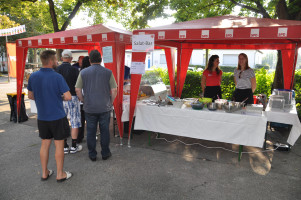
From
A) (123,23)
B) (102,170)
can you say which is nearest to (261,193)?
(102,170)

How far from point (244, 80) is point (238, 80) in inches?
5.0

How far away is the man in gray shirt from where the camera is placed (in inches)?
126

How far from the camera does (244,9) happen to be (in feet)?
25.4

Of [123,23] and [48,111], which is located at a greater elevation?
[123,23]

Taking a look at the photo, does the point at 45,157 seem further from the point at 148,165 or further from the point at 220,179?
the point at 220,179

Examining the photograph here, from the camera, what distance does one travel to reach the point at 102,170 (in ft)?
10.7

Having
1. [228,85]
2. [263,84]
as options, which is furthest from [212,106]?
[263,84]

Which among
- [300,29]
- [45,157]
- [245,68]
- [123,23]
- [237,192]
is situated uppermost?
[123,23]

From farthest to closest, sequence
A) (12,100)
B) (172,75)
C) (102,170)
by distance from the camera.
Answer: (172,75) < (12,100) < (102,170)

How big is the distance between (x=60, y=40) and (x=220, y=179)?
435 centimetres

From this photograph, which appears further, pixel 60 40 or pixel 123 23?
pixel 123 23

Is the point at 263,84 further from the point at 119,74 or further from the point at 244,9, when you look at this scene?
the point at 119,74

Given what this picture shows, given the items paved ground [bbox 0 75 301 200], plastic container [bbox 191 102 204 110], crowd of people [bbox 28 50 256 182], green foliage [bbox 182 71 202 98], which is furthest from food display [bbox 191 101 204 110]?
green foliage [bbox 182 71 202 98]

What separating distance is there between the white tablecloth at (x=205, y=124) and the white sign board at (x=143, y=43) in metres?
1.01
